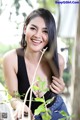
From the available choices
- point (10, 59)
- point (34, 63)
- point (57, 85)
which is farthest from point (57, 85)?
point (10, 59)

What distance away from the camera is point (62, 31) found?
1473 mm

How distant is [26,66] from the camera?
5.04ft

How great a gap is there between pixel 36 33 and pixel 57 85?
333 mm

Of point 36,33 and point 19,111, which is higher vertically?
point 36,33

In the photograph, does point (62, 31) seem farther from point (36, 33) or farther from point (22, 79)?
point (22, 79)

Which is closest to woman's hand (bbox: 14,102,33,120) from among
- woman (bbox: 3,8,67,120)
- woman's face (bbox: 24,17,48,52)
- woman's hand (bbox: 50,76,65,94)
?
woman (bbox: 3,8,67,120)

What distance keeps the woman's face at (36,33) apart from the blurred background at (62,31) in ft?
0.16

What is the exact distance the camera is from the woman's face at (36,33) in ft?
4.84

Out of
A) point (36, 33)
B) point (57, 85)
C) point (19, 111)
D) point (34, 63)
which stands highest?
point (36, 33)

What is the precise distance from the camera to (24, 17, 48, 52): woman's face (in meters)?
1.48

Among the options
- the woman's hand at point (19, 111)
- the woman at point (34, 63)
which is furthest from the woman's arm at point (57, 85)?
the woman's hand at point (19, 111)

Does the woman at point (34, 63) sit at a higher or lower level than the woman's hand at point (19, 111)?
higher

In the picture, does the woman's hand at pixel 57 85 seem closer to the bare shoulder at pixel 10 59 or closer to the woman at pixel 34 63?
the woman at pixel 34 63

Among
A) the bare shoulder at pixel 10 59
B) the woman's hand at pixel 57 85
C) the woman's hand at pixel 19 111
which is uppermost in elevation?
the bare shoulder at pixel 10 59
